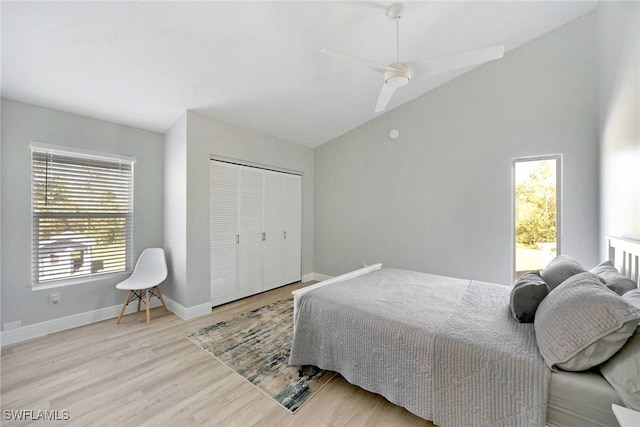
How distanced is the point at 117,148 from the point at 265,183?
191 cm

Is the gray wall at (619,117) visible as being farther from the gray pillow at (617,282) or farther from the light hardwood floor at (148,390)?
the light hardwood floor at (148,390)

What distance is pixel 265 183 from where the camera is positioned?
4.06 m

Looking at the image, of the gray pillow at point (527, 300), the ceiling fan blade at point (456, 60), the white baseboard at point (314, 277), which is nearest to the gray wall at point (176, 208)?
the white baseboard at point (314, 277)

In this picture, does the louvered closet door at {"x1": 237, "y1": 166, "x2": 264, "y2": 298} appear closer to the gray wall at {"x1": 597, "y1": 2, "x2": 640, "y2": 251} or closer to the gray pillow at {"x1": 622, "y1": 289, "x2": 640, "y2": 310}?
the gray pillow at {"x1": 622, "y1": 289, "x2": 640, "y2": 310}

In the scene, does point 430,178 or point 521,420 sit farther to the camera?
point 430,178

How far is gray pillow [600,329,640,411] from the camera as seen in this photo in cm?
98

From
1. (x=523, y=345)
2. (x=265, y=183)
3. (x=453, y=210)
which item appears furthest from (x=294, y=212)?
(x=523, y=345)

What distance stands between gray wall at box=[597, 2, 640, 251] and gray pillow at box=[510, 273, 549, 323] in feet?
2.54

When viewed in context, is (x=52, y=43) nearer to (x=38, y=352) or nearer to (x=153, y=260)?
(x=153, y=260)

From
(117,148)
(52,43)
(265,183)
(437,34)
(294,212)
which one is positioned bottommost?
(294,212)

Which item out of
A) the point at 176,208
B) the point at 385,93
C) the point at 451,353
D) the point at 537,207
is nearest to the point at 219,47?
the point at 385,93

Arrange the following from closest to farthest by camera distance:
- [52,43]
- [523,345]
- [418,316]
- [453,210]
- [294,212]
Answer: [523,345] → [418,316] → [52,43] → [453,210] → [294,212]

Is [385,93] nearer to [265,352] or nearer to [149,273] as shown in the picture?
[265,352]

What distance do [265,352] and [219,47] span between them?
9.20 feet
